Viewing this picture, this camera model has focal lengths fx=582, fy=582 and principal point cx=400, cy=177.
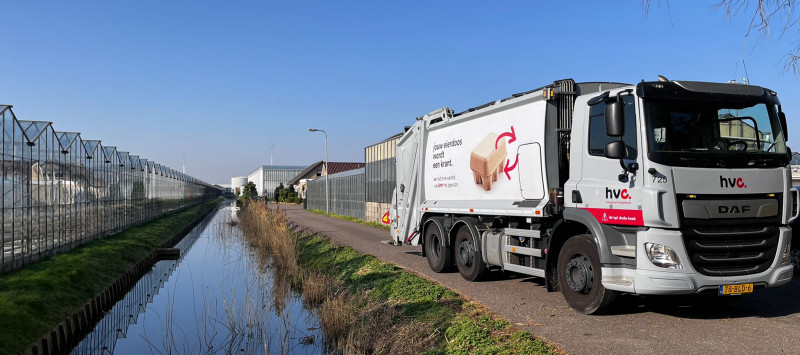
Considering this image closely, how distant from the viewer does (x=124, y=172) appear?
26.4 m

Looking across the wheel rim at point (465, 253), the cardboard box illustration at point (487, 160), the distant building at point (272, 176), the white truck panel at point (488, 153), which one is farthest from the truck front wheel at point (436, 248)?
the distant building at point (272, 176)

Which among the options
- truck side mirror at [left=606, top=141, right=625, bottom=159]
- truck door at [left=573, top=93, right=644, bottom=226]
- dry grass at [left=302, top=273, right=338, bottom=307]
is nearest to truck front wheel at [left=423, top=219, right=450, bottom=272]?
dry grass at [left=302, top=273, right=338, bottom=307]

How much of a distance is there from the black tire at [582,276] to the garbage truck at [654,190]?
2cm

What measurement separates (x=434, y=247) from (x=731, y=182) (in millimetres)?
6579

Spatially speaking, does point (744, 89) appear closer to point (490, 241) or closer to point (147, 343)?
point (490, 241)

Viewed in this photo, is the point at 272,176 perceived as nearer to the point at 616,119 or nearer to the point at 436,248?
the point at 436,248

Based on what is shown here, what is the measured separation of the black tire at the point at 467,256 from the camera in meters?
10.5

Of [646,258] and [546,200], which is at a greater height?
[546,200]

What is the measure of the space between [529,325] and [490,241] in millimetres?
2857

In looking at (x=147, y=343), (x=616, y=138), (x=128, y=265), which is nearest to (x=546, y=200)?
(x=616, y=138)

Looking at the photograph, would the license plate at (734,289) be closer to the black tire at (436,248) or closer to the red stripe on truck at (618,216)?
the red stripe on truck at (618,216)

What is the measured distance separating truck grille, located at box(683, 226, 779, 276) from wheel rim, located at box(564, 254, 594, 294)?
1.25 m

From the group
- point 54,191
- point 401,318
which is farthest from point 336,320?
point 54,191

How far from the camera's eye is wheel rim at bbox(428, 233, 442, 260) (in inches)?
483
